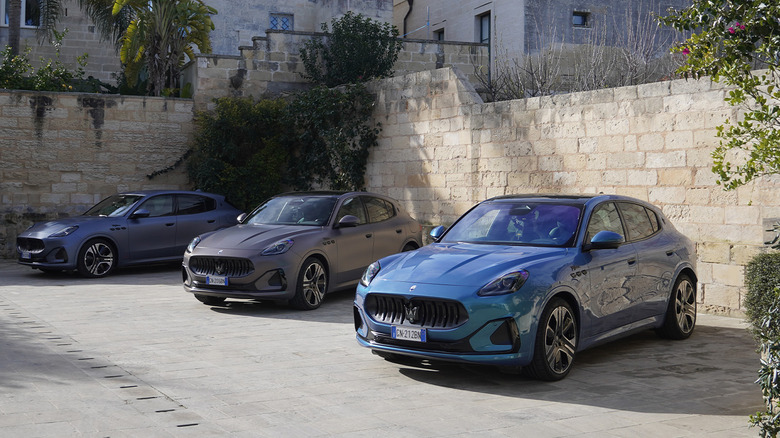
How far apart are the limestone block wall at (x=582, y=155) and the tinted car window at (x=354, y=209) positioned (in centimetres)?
292

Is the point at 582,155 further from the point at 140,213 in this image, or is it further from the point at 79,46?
the point at 79,46

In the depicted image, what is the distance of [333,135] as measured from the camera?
18.0 m

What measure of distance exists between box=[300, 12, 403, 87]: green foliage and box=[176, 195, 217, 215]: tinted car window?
5.41 m

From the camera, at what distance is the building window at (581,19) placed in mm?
27078

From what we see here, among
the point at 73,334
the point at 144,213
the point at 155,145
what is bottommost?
the point at 73,334

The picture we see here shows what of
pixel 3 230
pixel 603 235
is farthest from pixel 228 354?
pixel 3 230

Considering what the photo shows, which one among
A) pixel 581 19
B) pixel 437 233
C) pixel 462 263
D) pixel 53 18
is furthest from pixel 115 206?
pixel 581 19

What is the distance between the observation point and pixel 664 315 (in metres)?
8.89

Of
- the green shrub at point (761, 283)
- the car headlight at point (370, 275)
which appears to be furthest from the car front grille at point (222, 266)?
the green shrub at point (761, 283)

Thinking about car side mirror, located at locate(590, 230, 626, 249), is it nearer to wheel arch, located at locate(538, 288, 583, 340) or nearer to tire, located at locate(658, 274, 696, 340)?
wheel arch, located at locate(538, 288, 583, 340)

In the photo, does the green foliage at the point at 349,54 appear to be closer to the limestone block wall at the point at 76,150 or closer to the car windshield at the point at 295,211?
the limestone block wall at the point at 76,150

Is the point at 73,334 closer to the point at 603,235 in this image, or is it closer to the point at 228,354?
the point at 228,354

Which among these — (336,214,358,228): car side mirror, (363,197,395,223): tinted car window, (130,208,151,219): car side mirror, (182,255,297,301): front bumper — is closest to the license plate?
(182,255,297,301): front bumper

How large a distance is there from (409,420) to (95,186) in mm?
15278
